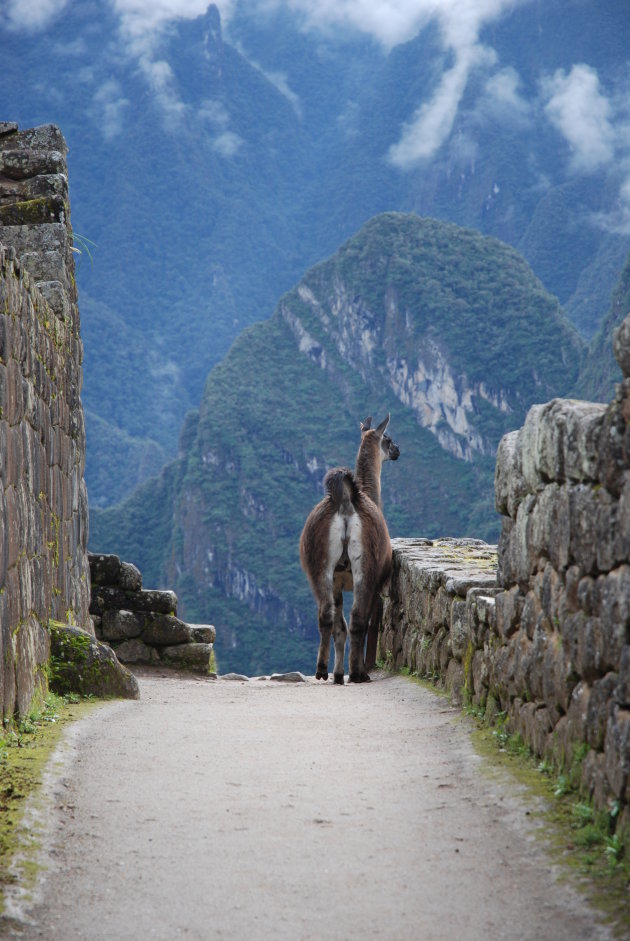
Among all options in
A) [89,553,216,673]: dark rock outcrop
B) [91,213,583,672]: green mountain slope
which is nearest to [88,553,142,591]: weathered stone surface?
[89,553,216,673]: dark rock outcrop

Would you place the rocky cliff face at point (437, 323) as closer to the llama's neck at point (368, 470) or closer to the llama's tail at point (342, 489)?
the llama's neck at point (368, 470)

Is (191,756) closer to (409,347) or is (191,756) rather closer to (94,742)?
(94,742)

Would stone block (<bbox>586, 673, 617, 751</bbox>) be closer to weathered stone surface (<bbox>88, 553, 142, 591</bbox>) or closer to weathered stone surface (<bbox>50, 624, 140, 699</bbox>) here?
weathered stone surface (<bbox>50, 624, 140, 699</bbox>)

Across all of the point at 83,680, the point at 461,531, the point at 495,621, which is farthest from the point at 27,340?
the point at 461,531

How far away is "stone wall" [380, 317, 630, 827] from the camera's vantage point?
3.68m

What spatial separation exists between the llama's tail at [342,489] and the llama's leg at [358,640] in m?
0.79

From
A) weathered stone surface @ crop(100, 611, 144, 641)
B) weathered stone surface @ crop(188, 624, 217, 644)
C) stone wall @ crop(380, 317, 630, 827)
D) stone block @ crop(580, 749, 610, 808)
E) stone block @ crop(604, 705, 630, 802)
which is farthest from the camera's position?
weathered stone surface @ crop(188, 624, 217, 644)

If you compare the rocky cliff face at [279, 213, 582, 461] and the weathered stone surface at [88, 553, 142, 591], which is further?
the rocky cliff face at [279, 213, 582, 461]

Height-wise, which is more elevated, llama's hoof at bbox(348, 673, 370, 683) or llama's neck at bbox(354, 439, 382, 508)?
llama's neck at bbox(354, 439, 382, 508)

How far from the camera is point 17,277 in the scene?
20.0 ft

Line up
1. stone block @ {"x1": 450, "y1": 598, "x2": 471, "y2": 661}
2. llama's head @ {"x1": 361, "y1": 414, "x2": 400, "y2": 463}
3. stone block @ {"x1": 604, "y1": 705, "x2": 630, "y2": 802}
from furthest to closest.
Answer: llama's head @ {"x1": 361, "y1": 414, "x2": 400, "y2": 463} → stone block @ {"x1": 450, "y1": 598, "x2": 471, "y2": 661} → stone block @ {"x1": 604, "y1": 705, "x2": 630, "y2": 802}

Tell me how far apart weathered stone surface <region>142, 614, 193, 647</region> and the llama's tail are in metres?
2.63

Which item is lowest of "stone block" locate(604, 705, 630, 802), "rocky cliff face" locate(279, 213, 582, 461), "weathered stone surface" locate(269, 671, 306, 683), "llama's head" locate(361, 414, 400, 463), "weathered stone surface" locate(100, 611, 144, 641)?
"weathered stone surface" locate(269, 671, 306, 683)

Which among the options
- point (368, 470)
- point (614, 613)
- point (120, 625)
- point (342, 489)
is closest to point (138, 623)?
point (120, 625)
